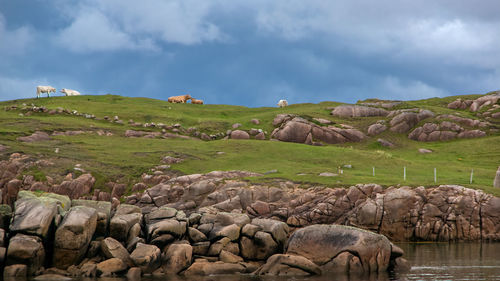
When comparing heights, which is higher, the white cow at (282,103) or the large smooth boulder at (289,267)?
the white cow at (282,103)

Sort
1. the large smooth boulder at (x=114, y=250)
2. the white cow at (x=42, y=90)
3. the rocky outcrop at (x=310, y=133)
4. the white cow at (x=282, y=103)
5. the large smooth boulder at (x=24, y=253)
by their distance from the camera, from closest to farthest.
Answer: the large smooth boulder at (x=24, y=253) < the large smooth boulder at (x=114, y=250) < the rocky outcrop at (x=310, y=133) < the white cow at (x=42, y=90) < the white cow at (x=282, y=103)

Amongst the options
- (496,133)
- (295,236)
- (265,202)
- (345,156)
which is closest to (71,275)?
(295,236)

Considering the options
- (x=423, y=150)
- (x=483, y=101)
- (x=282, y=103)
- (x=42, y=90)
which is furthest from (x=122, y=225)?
(x=42, y=90)

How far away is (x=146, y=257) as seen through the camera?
3153 centimetres

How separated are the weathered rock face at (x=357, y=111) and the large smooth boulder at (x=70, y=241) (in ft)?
283

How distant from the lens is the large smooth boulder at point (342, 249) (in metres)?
31.8

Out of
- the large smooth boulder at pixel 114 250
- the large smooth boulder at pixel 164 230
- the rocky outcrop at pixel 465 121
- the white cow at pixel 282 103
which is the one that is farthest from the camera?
the white cow at pixel 282 103

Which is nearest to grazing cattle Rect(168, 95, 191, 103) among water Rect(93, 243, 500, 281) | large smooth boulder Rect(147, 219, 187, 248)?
water Rect(93, 243, 500, 281)

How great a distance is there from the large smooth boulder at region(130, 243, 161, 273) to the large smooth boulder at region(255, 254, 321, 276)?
21.0 ft

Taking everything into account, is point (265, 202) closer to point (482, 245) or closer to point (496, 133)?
point (482, 245)

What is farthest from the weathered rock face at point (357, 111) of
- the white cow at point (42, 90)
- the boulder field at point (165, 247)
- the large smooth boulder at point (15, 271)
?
the large smooth boulder at point (15, 271)

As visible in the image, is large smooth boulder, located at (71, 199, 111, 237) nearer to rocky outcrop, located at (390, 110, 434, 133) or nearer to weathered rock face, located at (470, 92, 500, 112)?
rocky outcrop, located at (390, 110, 434, 133)

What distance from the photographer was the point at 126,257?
1253 inches

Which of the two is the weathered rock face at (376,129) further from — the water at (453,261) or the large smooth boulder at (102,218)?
the large smooth boulder at (102,218)
